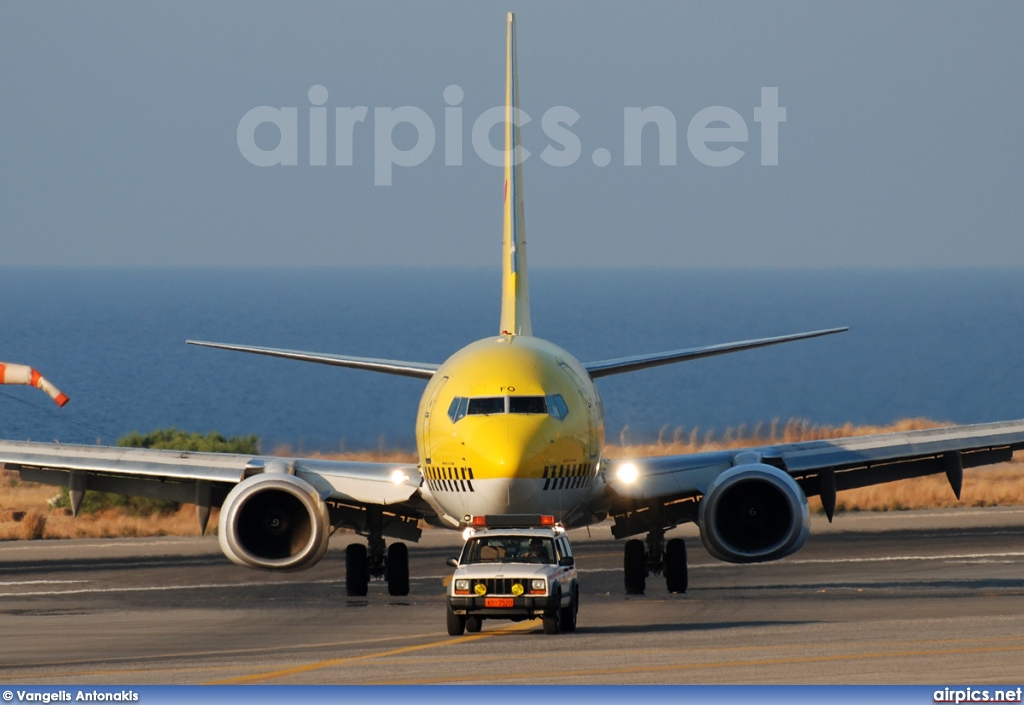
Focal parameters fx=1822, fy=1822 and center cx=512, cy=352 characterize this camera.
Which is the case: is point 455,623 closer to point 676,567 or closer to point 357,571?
point 357,571

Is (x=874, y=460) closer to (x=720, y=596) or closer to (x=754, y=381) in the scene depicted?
(x=720, y=596)

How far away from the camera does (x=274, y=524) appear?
33750 mm

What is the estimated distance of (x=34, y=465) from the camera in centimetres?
3653

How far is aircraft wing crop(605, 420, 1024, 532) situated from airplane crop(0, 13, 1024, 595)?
4cm

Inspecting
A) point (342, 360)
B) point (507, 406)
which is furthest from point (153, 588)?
point (507, 406)

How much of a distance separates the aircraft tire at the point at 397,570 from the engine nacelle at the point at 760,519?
6125 millimetres

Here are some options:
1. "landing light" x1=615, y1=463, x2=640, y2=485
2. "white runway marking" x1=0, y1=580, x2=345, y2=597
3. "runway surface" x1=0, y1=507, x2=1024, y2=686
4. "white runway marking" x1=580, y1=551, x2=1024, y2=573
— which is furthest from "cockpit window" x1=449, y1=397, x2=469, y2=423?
"white runway marking" x1=580, y1=551, x2=1024, y2=573

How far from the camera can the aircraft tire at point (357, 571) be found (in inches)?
1382

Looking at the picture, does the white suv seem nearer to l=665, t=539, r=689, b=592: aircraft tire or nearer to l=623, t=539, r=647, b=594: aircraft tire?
l=623, t=539, r=647, b=594: aircraft tire

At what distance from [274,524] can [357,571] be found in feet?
7.39

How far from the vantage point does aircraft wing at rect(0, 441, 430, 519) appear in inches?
1341

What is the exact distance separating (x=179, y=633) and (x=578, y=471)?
294 inches

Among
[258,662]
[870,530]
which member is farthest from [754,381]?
[258,662]

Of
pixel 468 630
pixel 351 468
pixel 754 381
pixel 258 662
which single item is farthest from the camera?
pixel 754 381
